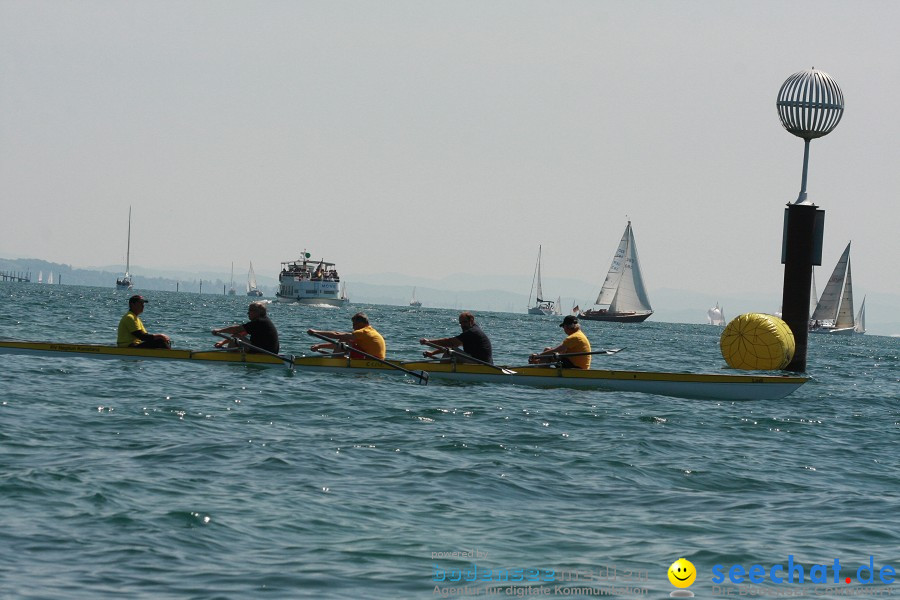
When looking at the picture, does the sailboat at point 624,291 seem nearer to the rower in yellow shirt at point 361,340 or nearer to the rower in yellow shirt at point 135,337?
the rower in yellow shirt at point 361,340

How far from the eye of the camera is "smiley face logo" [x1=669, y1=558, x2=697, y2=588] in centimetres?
754

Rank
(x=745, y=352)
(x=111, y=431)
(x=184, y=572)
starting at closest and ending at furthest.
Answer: (x=184, y=572) → (x=111, y=431) → (x=745, y=352)

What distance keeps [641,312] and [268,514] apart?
103 meters

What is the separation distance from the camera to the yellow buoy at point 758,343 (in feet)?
82.2

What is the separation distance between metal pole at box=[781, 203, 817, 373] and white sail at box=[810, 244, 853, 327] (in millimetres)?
88126

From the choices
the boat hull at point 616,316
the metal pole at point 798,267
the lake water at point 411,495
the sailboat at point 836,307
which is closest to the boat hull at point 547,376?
the lake water at point 411,495

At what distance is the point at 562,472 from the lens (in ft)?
37.5

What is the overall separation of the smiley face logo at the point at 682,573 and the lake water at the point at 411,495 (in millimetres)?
77

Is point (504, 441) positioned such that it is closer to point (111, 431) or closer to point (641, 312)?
point (111, 431)

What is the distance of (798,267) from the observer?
26719 millimetres

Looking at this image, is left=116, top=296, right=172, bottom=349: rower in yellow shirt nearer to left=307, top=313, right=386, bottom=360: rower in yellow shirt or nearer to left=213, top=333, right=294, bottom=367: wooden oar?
left=213, top=333, right=294, bottom=367: wooden oar

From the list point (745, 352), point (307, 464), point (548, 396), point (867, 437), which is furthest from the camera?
point (745, 352)

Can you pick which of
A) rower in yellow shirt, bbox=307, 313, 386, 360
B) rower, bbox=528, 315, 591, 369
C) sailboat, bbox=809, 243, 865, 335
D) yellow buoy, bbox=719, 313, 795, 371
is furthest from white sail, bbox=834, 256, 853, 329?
rower in yellow shirt, bbox=307, 313, 386, 360

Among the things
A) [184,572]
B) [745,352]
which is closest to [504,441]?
[184,572]
